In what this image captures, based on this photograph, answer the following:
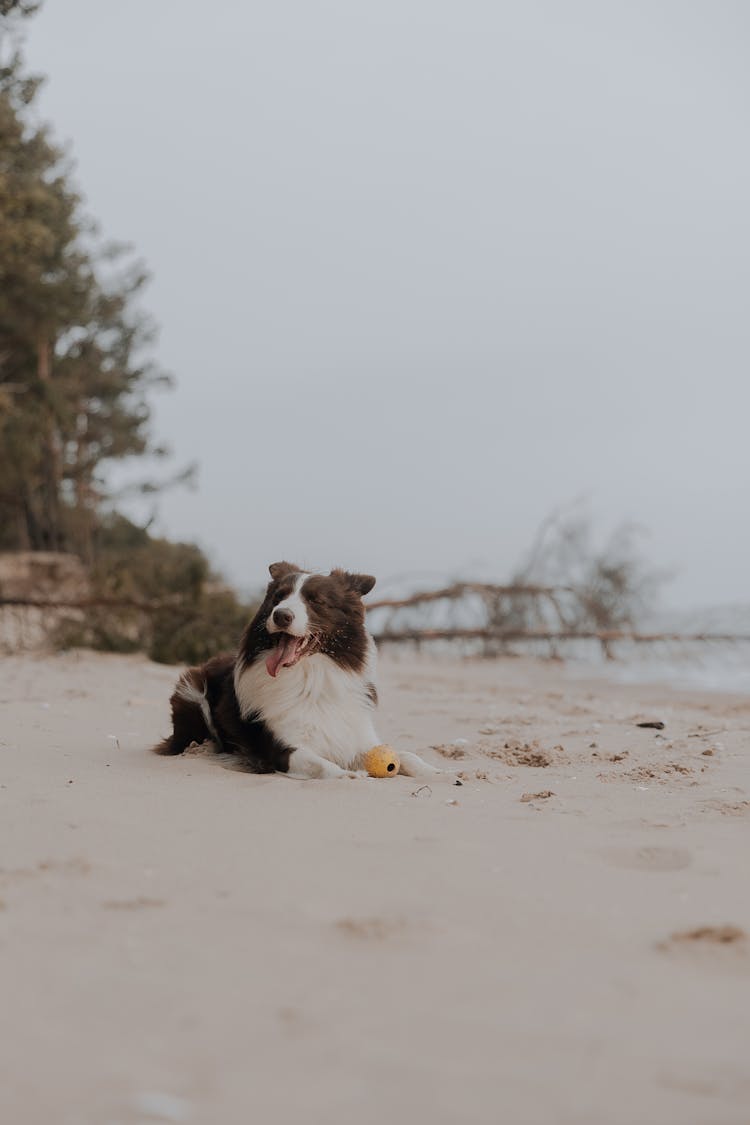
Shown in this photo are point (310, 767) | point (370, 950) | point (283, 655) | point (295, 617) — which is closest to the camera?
point (370, 950)

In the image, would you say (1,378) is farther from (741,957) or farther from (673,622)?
(741,957)

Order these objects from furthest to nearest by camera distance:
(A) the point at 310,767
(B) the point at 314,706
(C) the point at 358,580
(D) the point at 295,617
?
(C) the point at 358,580 → (B) the point at 314,706 → (D) the point at 295,617 → (A) the point at 310,767

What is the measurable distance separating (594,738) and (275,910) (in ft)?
14.0

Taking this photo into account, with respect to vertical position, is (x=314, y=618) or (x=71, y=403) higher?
(x=71, y=403)

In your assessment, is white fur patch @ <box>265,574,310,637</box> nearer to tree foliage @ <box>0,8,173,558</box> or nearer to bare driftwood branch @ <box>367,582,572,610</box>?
bare driftwood branch @ <box>367,582,572,610</box>

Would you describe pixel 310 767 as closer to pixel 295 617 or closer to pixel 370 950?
pixel 295 617

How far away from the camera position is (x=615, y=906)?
2834mm

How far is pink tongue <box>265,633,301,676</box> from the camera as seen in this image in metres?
5.30

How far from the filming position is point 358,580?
19.0 feet

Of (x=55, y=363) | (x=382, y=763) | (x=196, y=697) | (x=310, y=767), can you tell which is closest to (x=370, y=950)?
(x=310, y=767)

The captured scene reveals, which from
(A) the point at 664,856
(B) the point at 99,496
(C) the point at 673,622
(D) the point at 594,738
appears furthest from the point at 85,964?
(B) the point at 99,496

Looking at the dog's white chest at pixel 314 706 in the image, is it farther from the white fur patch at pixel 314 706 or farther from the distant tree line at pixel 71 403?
the distant tree line at pixel 71 403

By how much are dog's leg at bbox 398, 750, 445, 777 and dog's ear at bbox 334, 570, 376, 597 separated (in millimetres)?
995

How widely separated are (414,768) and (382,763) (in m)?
0.17
